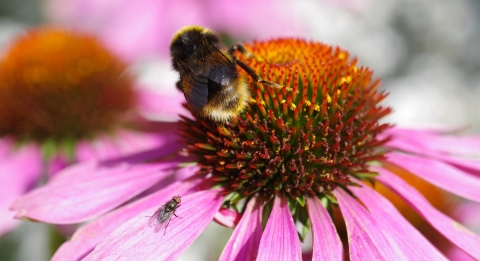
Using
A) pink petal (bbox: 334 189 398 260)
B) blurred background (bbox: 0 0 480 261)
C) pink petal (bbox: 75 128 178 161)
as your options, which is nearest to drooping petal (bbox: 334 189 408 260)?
pink petal (bbox: 334 189 398 260)

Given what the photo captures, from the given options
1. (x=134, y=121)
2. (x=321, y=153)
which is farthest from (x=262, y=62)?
(x=134, y=121)

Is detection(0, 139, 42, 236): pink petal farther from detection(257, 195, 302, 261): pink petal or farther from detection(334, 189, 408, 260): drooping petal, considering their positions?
detection(334, 189, 408, 260): drooping petal

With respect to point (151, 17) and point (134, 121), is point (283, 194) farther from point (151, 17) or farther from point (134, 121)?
point (151, 17)

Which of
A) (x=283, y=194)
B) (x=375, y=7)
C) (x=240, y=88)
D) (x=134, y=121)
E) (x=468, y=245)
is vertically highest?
(x=375, y=7)

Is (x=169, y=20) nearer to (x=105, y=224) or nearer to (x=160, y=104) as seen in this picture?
(x=160, y=104)

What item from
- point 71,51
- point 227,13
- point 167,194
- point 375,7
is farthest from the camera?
point 375,7

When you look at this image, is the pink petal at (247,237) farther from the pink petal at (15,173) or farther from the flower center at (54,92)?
the flower center at (54,92)
